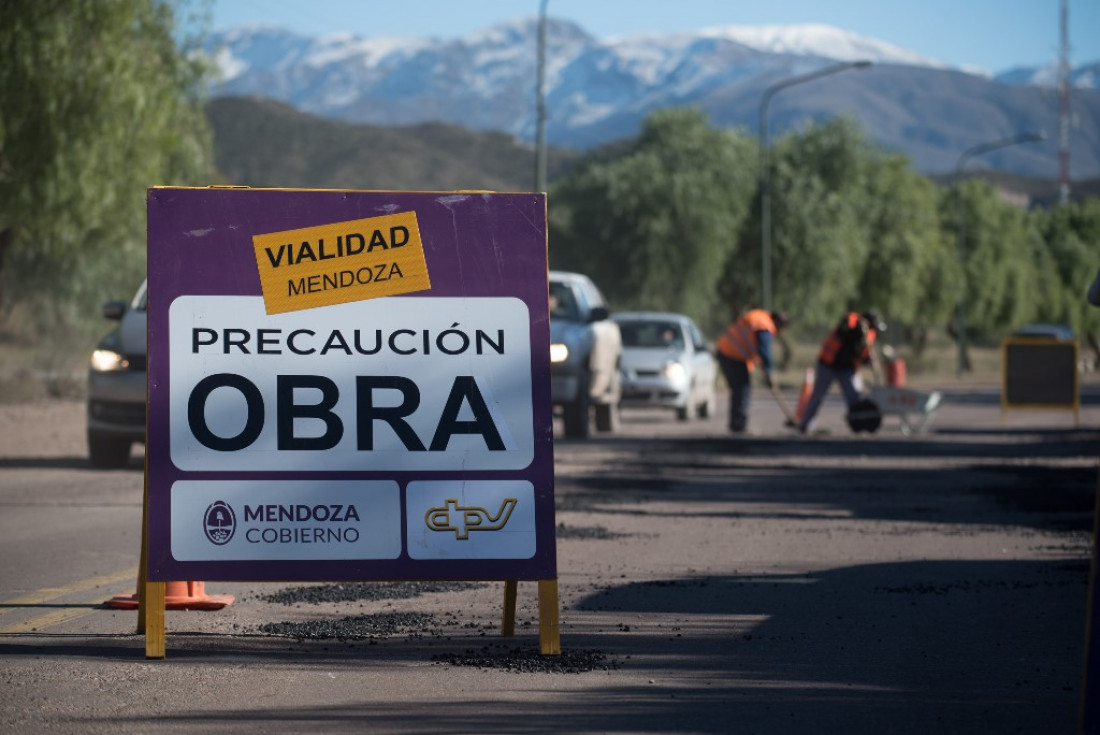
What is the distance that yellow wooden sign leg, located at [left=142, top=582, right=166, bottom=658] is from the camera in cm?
674

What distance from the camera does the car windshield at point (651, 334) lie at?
2948 cm

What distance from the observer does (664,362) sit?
28625 mm

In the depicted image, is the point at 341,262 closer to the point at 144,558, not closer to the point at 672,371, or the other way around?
the point at 144,558

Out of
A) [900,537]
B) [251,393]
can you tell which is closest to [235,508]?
[251,393]

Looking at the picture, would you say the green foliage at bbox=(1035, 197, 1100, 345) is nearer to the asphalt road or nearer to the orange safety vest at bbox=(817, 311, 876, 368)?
the orange safety vest at bbox=(817, 311, 876, 368)

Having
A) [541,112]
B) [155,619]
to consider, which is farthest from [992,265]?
[155,619]

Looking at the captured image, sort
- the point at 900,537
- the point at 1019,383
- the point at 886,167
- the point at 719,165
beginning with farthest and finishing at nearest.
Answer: the point at 886,167 → the point at 719,165 → the point at 1019,383 → the point at 900,537

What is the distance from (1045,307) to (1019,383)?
70115 millimetres

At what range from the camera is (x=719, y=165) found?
63.0 m

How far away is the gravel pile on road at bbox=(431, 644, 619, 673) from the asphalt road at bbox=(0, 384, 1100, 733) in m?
0.02

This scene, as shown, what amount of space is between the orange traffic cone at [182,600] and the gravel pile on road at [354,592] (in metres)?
0.36

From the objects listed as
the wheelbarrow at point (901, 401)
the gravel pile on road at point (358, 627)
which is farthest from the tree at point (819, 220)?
the gravel pile on road at point (358, 627)

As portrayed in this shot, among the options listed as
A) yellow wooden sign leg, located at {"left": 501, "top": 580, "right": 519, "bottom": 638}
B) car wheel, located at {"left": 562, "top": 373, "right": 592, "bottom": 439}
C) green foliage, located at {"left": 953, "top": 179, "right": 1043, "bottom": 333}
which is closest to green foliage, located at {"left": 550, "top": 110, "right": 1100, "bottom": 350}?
green foliage, located at {"left": 953, "top": 179, "right": 1043, "bottom": 333}

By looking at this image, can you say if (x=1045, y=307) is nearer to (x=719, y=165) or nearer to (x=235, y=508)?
(x=719, y=165)
